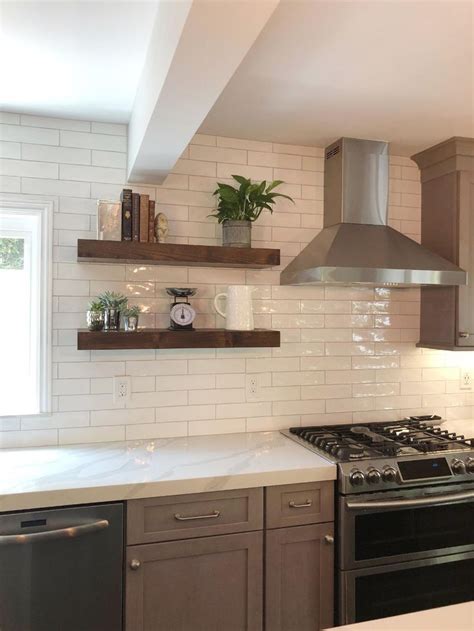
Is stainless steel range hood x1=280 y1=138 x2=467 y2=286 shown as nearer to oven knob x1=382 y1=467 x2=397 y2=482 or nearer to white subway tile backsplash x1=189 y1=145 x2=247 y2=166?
white subway tile backsplash x1=189 y1=145 x2=247 y2=166

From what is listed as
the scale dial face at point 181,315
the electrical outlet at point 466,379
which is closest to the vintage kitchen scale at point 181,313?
the scale dial face at point 181,315

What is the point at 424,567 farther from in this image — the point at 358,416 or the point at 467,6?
the point at 467,6

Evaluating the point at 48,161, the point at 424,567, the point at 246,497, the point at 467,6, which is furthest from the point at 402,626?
the point at 48,161

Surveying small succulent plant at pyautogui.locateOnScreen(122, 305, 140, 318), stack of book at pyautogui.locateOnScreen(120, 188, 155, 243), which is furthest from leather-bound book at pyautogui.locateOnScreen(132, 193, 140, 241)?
small succulent plant at pyautogui.locateOnScreen(122, 305, 140, 318)

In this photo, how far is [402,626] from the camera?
0.99 m

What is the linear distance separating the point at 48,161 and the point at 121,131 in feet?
1.24

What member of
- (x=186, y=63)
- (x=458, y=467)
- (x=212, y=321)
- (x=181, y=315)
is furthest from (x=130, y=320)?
(x=458, y=467)

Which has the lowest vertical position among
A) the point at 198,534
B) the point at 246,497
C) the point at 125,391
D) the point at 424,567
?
the point at 424,567

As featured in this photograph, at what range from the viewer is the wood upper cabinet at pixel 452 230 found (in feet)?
8.61

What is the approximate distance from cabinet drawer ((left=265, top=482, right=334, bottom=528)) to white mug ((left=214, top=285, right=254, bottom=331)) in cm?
76

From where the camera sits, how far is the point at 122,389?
2.45 meters

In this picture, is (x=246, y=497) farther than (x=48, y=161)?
No

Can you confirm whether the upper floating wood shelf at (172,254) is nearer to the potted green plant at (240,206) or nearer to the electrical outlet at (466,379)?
the potted green plant at (240,206)

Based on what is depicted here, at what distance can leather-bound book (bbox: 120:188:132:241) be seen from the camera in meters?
2.28
